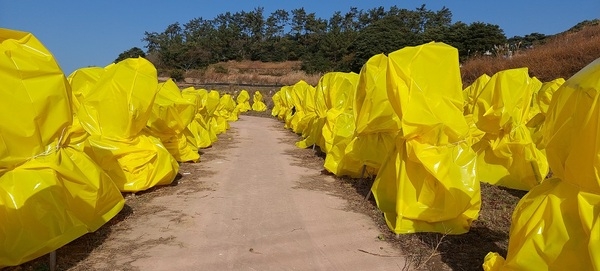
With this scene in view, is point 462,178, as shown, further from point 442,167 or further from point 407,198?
point 407,198

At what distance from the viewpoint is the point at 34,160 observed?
399 centimetres

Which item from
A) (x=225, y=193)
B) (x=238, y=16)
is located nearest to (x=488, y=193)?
(x=225, y=193)

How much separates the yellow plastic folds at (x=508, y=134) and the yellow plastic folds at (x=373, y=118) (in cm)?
185

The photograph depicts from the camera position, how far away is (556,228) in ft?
10.1

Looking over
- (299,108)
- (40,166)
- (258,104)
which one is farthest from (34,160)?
(258,104)

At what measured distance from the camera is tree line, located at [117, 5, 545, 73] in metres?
42.5

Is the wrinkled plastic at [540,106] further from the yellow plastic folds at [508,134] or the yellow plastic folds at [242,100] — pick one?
the yellow plastic folds at [242,100]

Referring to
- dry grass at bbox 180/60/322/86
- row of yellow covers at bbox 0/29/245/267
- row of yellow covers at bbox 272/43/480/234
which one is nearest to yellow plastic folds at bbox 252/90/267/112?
dry grass at bbox 180/60/322/86

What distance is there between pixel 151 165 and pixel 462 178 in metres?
4.56

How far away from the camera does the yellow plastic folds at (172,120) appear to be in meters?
9.02

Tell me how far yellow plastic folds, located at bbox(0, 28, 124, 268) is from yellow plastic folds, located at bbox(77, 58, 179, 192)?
2.09 metres

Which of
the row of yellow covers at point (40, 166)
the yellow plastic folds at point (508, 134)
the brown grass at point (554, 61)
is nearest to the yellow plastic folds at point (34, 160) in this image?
the row of yellow covers at point (40, 166)

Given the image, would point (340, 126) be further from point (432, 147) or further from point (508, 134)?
point (432, 147)

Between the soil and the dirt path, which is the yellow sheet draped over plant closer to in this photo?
the soil
